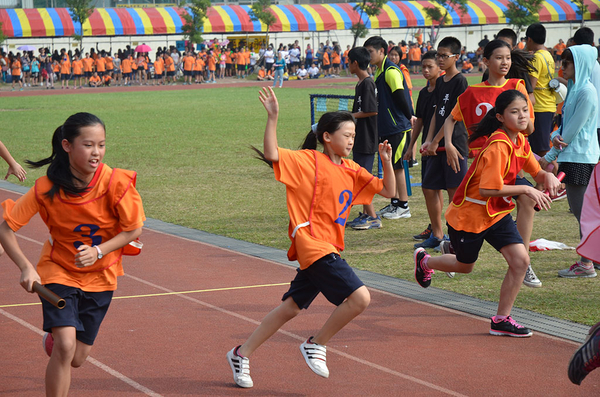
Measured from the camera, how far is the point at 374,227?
9.21 meters

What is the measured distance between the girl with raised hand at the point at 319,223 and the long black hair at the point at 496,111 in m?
1.19

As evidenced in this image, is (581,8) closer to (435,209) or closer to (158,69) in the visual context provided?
(158,69)

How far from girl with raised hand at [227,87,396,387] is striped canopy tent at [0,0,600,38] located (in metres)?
49.9

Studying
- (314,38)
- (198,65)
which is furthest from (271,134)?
(314,38)

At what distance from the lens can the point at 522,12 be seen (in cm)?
5547

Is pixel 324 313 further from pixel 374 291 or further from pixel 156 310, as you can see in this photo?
pixel 156 310

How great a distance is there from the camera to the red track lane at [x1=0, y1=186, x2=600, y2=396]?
14.5 feet

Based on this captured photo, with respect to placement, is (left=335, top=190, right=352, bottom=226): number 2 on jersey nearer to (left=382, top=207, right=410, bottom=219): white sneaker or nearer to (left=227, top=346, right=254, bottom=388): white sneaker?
(left=227, top=346, right=254, bottom=388): white sneaker

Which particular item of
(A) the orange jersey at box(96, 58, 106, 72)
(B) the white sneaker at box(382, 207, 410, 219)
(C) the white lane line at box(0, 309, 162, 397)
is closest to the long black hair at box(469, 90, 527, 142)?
(C) the white lane line at box(0, 309, 162, 397)

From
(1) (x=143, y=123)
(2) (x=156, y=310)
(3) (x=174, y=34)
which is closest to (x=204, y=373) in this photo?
(2) (x=156, y=310)

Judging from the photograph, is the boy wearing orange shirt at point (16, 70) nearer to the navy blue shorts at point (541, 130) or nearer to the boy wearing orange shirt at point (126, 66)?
the boy wearing orange shirt at point (126, 66)

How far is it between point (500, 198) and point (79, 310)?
2975 mm

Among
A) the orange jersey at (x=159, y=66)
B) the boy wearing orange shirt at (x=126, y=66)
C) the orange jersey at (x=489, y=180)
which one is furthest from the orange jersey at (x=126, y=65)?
the orange jersey at (x=489, y=180)

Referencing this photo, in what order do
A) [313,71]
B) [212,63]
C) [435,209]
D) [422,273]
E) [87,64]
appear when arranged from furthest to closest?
1. [313,71]
2. [212,63]
3. [87,64]
4. [435,209]
5. [422,273]
